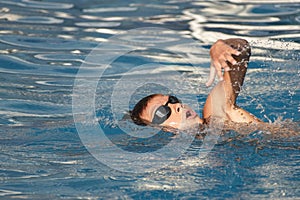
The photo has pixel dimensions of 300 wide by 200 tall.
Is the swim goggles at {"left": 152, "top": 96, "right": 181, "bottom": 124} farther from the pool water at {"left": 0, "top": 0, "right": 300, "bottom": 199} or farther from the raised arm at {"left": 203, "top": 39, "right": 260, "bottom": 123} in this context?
the raised arm at {"left": 203, "top": 39, "right": 260, "bottom": 123}

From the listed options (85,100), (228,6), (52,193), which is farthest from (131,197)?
(228,6)

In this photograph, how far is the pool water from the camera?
5.08 m

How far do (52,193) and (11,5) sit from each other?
749 centimetres

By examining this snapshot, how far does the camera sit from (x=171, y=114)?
6125mm

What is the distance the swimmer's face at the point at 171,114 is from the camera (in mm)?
6098

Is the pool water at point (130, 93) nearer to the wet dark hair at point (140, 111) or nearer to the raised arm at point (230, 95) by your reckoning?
the wet dark hair at point (140, 111)

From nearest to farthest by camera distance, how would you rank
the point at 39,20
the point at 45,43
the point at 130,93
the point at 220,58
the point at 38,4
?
the point at 220,58
the point at 130,93
the point at 45,43
the point at 39,20
the point at 38,4

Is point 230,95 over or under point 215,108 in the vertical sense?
over

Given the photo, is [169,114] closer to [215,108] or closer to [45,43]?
[215,108]

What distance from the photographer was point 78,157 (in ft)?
18.7

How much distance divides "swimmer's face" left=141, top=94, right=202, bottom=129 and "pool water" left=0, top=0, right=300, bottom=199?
0.47 feet

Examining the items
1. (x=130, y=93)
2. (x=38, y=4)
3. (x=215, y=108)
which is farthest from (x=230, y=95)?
(x=38, y=4)

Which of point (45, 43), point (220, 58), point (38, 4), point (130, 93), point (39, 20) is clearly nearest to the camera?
point (220, 58)

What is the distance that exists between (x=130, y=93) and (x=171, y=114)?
176 cm
